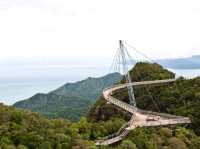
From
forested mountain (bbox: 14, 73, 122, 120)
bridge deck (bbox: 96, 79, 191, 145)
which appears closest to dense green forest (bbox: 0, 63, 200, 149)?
bridge deck (bbox: 96, 79, 191, 145)

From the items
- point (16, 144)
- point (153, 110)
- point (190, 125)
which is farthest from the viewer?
point (153, 110)

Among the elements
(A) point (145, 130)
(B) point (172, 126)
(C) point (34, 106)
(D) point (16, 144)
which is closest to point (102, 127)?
(A) point (145, 130)

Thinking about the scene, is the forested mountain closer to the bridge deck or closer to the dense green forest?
the dense green forest

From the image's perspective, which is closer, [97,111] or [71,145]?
[71,145]

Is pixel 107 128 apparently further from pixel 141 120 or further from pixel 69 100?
pixel 69 100

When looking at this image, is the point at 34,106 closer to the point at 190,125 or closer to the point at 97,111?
the point at 97,111

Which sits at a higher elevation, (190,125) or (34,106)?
(190,125)

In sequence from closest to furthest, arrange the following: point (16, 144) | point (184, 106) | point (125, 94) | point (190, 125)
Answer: point (16, 144), point (190, 125), point (184, 106), point (125, 94)

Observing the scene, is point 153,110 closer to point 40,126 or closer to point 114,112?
point 114,112
